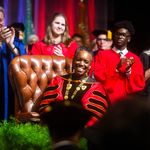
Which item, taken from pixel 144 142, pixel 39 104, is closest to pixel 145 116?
pixel 144 142

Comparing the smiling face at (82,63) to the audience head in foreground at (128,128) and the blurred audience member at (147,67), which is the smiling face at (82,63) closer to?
the blurred audience member at (147,67)

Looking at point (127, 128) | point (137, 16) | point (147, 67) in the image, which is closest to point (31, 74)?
point (147, 67)

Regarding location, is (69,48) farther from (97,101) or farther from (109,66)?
(97,101)

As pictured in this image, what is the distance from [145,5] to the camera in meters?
7.39

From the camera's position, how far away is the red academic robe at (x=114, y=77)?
13.4 ft

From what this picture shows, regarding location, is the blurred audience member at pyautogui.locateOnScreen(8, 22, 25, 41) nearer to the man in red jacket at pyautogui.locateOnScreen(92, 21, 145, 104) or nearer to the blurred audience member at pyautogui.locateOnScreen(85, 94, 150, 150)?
the man in red jacket at pyautogui.locateOnScreen(92, 21, 145, 104)

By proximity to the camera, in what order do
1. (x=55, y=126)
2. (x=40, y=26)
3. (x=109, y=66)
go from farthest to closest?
(x=40, y=26) < (x=109, y=66) < (x=55, y=126)

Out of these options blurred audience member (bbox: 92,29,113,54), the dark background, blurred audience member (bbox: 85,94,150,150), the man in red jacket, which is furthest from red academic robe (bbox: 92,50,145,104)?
the dark background

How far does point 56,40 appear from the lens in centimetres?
446

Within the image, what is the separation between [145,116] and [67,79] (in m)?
2.49

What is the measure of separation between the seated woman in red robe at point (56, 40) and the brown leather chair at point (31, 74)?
388 mm

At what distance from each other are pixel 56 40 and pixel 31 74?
0.60 meters

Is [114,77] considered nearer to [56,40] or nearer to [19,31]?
[56,40]

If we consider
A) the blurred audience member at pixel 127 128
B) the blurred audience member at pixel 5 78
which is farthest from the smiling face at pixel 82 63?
the blurred audience member at pixel 127 128
